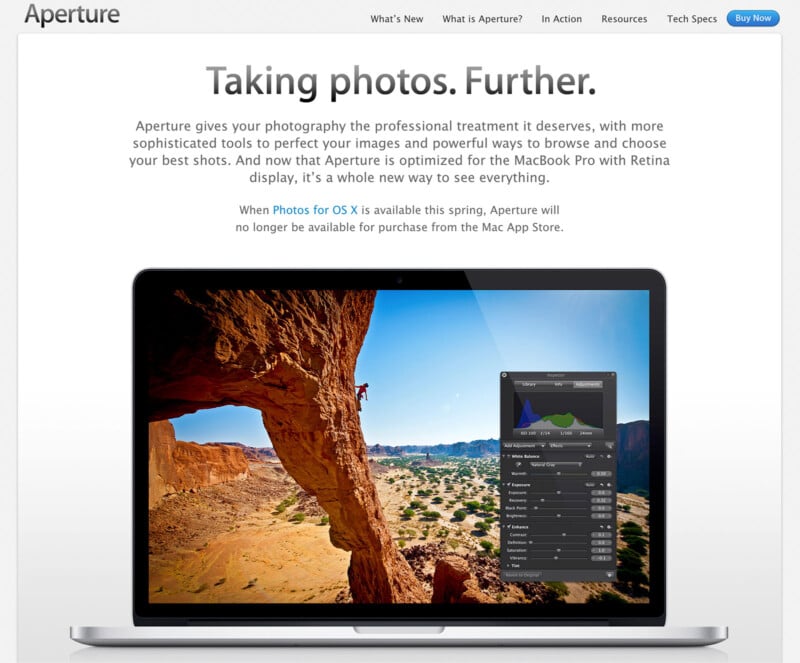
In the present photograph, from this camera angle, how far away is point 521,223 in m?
3.75

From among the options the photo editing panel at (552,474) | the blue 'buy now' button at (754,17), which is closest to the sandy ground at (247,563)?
the photo editing panel at (552,474)

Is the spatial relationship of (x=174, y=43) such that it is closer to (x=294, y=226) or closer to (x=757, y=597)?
(x=294, y=226)

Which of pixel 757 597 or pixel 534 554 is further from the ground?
pixel 534 554

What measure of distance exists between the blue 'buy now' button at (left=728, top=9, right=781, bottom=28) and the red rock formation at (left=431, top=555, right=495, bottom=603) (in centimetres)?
321

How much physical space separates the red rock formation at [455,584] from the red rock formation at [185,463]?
107 centimetres

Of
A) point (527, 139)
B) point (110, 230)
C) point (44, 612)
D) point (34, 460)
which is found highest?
point (527, 139)

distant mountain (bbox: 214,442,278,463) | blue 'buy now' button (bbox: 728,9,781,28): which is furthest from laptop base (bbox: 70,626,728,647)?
blue 'buy now' button (bbox: 728,9,781,28)

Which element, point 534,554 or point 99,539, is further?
point 99,539

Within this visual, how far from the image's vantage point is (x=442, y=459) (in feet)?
10.5

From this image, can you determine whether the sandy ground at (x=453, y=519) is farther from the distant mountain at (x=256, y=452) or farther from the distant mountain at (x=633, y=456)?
the distant mountain at (x=256, y=452)

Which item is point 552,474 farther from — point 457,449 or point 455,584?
point 455,584

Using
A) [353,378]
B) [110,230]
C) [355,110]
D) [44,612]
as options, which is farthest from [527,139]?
[44,612]

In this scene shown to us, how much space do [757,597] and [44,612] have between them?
12.5 ft

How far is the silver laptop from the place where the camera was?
3246 millimetres
